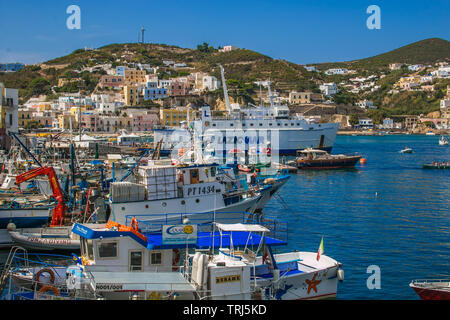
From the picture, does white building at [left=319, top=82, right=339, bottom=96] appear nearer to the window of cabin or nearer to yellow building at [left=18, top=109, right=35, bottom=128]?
yellow building at [left=18, top=109, right=35, bottom=128]

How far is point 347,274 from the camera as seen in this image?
1775cm

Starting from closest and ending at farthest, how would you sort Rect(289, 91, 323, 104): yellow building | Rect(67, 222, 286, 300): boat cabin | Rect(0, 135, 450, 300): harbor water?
Rect(67, 222, 286, 300): boat cabin → Rect(0, 135, 450, 300): harbor water → Rect(289, 91, 323, 104): yellow building

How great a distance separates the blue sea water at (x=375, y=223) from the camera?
1803 cm

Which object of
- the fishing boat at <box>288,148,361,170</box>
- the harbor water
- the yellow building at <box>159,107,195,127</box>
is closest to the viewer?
the harbor water

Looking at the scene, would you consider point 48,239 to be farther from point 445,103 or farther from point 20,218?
point 445,103

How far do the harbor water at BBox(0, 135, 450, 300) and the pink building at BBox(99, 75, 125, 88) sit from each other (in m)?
93.8

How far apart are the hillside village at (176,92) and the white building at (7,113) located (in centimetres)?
4668

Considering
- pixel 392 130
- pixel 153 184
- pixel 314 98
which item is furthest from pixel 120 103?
pixel 153 184

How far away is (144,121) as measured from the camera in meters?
103

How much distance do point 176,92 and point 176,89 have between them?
2.90 feet

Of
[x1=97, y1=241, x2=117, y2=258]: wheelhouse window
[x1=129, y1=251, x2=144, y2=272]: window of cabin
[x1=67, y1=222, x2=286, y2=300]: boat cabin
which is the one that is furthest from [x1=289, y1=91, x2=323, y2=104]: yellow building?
[x1=97, y1=241, x2=117, y2=258]: wheelhouse window

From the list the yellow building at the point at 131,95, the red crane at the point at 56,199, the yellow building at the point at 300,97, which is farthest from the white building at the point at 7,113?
the yellow building at the point at 300,97

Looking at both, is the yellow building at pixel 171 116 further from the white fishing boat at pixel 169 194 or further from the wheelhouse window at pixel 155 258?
the wheelhouse window at pixel 155 258

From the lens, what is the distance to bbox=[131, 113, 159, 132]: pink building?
334ft
